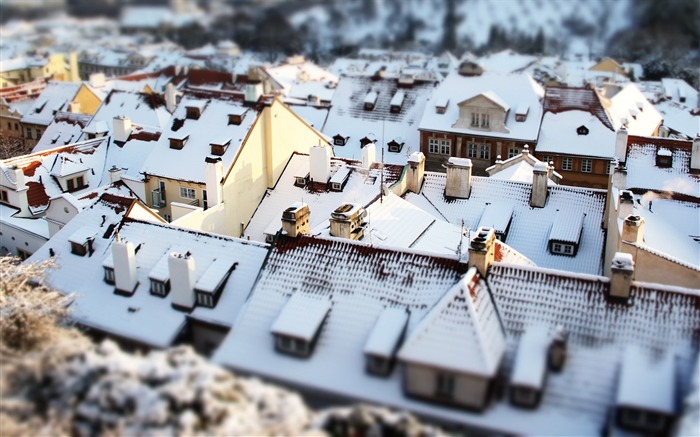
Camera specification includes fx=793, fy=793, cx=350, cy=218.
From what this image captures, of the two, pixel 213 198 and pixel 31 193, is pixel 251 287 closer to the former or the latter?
pixel 213 198

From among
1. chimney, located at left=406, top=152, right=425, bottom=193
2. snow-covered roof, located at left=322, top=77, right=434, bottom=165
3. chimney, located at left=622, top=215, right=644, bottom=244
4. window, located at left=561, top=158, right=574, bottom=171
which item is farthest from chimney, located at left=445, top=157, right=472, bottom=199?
window, located at left=561, top=158, right=574, bottom=171

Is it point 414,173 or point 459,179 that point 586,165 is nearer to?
point 459,179

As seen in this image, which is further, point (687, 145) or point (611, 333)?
point (687, 145)

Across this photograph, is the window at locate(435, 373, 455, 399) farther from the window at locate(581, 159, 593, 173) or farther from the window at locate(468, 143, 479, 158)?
the window at locate(468, 143, 479, 158)

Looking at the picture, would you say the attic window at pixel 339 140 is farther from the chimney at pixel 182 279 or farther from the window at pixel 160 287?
the chimney at pixel 182 279

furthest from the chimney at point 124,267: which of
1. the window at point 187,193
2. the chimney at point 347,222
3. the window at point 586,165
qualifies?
the window at point 586,165

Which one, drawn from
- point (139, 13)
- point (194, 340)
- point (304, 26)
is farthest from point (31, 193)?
point (304, 26)

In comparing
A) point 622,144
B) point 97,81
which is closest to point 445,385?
point 622,144
